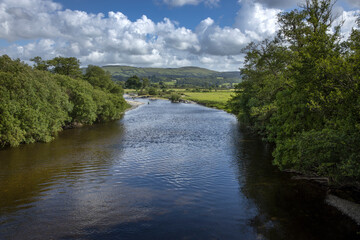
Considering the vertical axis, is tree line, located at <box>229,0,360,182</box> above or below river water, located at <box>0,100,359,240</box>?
above

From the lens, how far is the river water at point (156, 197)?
14031 mm

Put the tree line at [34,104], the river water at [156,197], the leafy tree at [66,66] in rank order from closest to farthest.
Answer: the river water at [156,197] < the tree line at [34,104] < the leafy tree at [66,66]

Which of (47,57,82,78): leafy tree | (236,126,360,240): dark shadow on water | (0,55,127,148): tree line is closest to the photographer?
(236,126,360,240): dark shadow on water

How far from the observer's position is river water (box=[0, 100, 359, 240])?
1403 cm

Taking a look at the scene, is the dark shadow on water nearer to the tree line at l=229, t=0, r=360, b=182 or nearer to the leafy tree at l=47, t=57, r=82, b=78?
the tree line at l=229, t=0, r=360, b=182

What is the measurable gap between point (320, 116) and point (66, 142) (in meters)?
32.3

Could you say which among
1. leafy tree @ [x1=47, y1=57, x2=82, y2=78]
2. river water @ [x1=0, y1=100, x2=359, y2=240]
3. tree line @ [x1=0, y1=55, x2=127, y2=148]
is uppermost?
leafy tree @ [x1=47, y1=57, x2=82, y2=78]

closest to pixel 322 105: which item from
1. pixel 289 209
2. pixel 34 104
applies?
pixel 289 209

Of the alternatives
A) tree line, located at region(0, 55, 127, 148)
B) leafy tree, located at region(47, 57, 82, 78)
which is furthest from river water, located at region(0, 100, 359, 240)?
leafy tree, located at region(47, 57, 82, 78)

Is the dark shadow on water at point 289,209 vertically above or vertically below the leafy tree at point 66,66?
below

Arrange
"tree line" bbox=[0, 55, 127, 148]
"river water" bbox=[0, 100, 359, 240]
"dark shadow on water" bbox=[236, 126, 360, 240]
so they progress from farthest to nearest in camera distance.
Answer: "tree line" bbox=[0, 55, 127, 148] < "river water" bbox=[0, 100, 359, 240] < "dark shadow on water" bbox=[236, 126, 360, 240]

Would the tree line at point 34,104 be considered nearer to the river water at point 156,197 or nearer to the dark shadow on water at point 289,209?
the river water at point 156,197

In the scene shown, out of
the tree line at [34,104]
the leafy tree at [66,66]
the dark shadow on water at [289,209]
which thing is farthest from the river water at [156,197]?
the leafy tree at [66,66]

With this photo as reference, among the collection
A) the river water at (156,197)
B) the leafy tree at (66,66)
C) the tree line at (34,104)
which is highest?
the leafy tree at (66,66)
